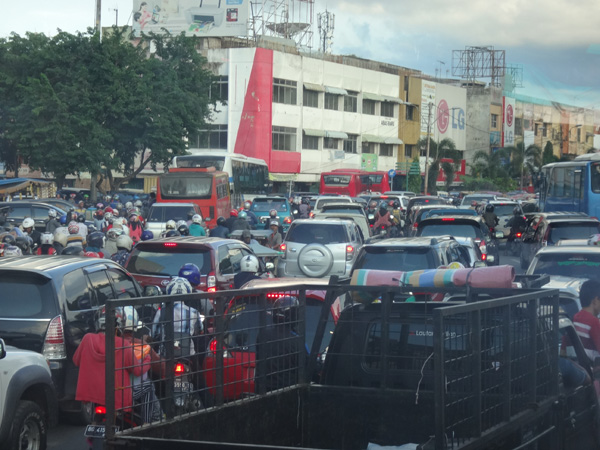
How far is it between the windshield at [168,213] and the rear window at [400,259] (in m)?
14.7

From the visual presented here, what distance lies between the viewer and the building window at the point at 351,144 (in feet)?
264

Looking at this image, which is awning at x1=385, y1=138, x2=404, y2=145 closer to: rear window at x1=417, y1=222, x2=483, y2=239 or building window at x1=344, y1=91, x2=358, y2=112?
building window at x1=344, y1=91, x2=358, y2=112

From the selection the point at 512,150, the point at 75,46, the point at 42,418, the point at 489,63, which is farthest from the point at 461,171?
the point at 42,418

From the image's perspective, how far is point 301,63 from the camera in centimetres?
7262

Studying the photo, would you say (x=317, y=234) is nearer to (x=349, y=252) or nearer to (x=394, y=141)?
(x=349, y=252)

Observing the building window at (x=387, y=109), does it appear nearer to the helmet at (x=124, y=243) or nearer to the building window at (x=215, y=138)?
the building window at (x=215, y=138)

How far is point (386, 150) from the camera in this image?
86.4m

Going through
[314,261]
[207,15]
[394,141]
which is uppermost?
[207,15]

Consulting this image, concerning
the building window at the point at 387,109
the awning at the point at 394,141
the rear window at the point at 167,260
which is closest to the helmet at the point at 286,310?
the rear window at the point at 167,260

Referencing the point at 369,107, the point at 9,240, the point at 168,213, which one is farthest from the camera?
the point at 369,107

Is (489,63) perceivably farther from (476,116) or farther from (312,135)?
(312,135)

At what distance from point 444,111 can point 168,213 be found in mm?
69441

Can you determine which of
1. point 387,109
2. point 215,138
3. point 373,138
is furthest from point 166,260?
point 387,109

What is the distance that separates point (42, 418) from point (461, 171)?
9245 cm
